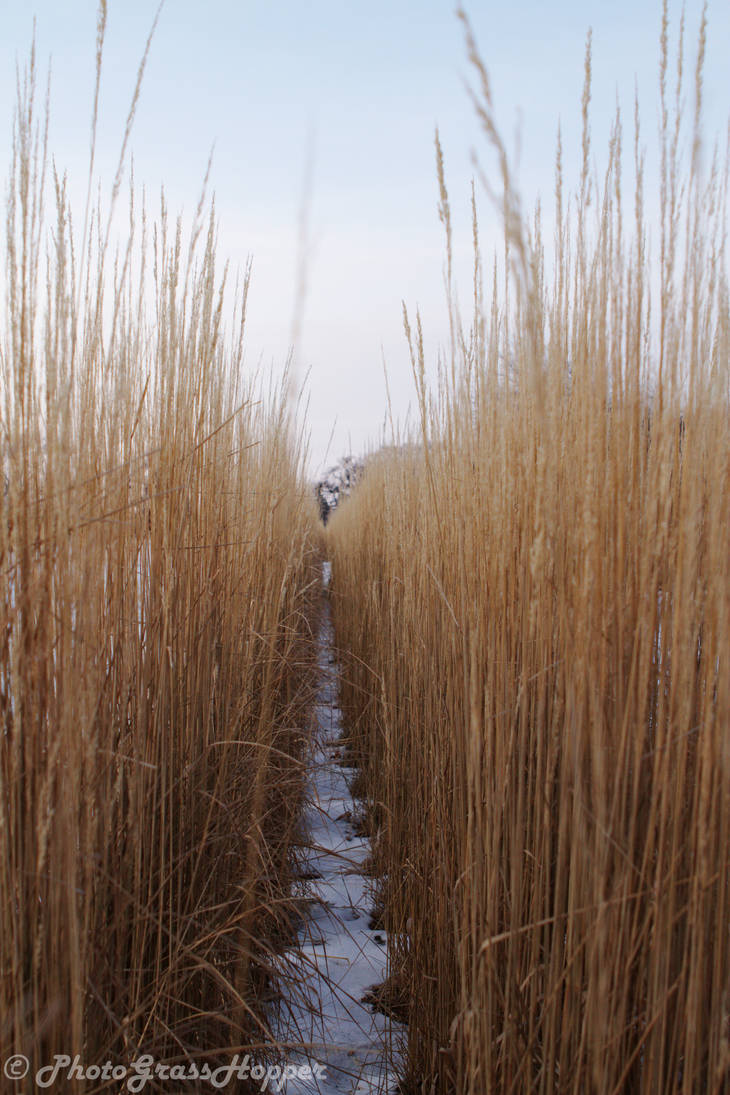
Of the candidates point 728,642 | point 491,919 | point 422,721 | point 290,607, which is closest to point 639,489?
point 728,642

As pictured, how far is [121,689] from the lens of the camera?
3.32ft

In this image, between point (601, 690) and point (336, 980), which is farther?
point (336, 980)

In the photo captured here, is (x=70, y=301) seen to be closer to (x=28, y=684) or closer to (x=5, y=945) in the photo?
(x=28, y=684)

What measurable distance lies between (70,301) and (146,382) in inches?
20.8

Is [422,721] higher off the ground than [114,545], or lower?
A: lower

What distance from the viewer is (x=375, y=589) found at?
2.71m

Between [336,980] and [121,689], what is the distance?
105 cm

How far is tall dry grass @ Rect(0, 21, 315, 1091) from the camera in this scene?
755 mm
